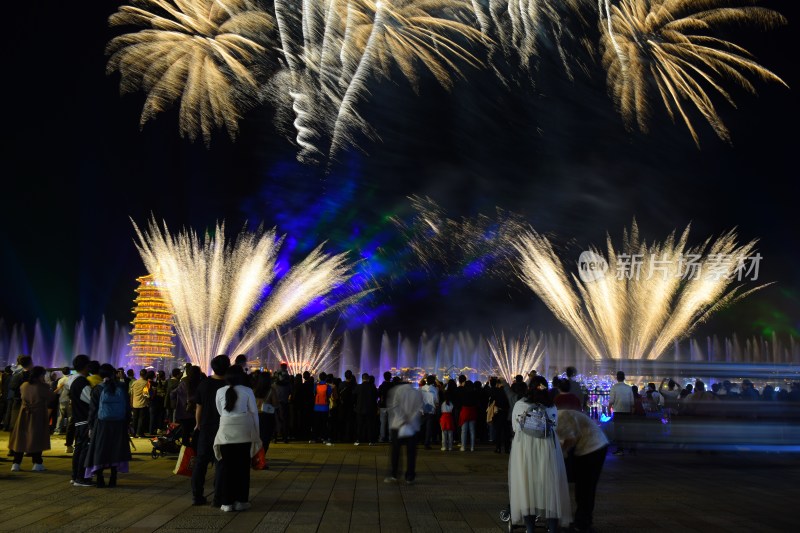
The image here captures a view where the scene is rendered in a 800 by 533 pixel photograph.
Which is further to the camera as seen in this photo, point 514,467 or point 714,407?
point 714,407

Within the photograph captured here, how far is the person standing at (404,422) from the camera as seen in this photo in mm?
12586

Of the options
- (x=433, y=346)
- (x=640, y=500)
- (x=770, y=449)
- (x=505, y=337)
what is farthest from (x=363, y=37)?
(x=433, y=346)

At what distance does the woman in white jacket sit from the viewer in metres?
9.59

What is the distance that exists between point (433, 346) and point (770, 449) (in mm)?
53174

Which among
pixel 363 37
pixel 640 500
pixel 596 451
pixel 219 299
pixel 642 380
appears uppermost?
pixel 363 37

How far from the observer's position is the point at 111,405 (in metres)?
11.5

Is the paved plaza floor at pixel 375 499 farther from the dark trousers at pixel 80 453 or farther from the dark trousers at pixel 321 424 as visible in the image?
the dark trousers at pixel 321 424

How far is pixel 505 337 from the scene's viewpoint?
64.1 metres

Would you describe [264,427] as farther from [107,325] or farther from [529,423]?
[107,325]

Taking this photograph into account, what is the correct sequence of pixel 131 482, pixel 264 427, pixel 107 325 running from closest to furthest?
pixel 131 482 → pixel 264 427 → pixel 107 325

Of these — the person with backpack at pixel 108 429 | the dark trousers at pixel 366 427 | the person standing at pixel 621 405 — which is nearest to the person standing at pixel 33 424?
the person with backpack at pixel 108 429

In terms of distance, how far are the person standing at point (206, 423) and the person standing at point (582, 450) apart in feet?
13.2

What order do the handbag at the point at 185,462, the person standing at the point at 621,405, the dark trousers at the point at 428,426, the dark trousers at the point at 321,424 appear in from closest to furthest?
the handbag at the point at 185,462 < the person standing at the point at 621,405 < the dark trousers at the point at 428,426 < the dark trousers at the point at 321,424

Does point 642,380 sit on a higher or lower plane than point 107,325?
lower
